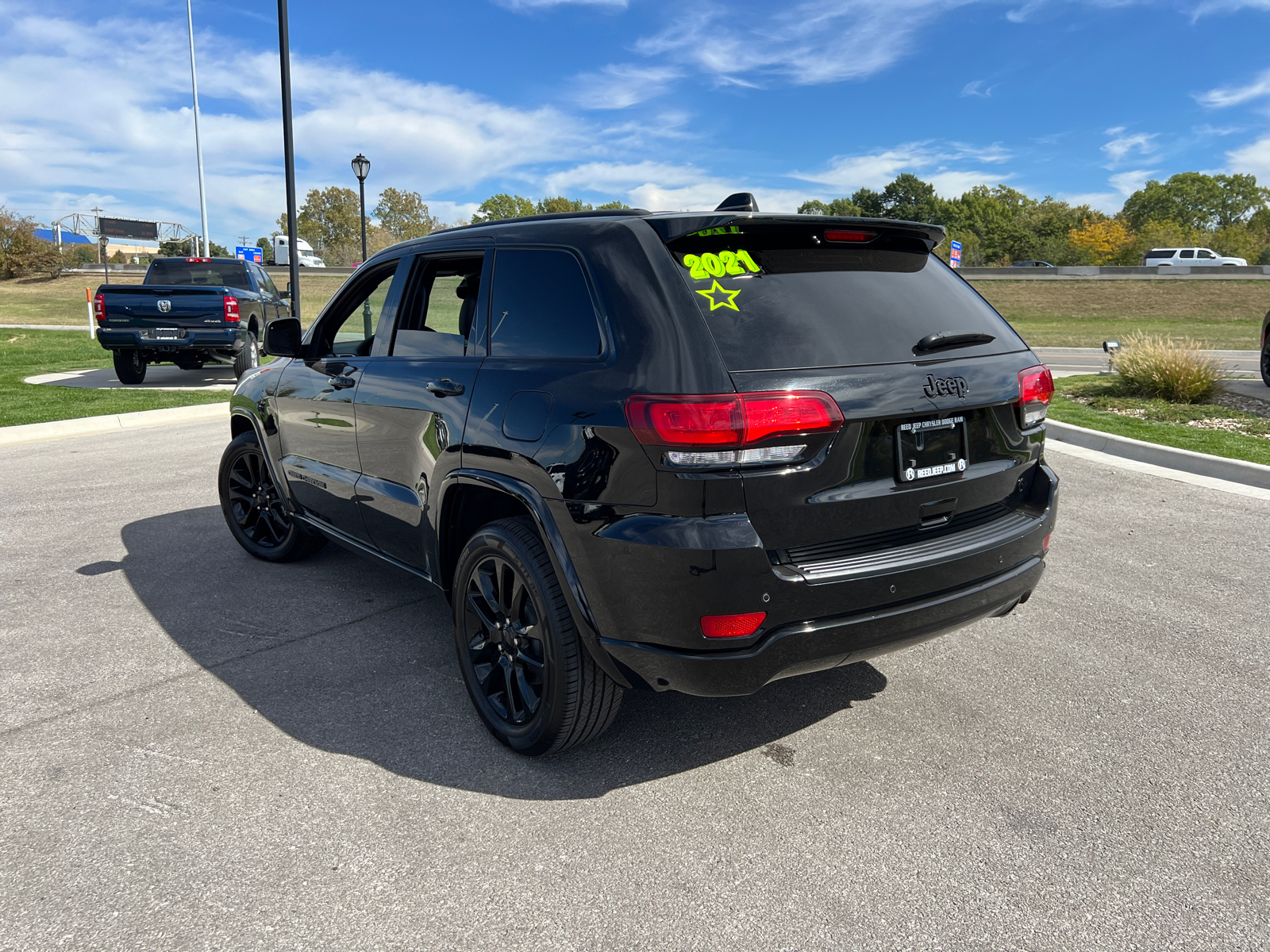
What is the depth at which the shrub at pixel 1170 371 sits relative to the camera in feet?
39.6

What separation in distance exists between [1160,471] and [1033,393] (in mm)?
5805

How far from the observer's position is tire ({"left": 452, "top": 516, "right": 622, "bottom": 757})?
2936mm

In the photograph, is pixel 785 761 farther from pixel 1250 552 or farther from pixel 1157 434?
pixel 1157 434

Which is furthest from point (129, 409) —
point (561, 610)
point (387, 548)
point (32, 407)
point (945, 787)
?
point (945, 787)

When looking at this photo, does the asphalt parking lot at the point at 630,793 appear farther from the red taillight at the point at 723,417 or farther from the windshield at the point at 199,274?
the windshield at the point at 199,274

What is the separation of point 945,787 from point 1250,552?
389 cm

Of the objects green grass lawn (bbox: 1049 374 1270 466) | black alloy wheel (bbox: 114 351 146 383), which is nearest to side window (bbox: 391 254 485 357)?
green grass lawn (bbox: 1049 374 1270 466)

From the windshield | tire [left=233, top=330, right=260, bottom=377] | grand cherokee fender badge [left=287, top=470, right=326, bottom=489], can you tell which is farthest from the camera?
Answer: the windshield

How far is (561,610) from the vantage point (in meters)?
2.91

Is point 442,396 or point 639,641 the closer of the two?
point 639,641

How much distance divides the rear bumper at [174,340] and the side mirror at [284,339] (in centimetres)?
1043

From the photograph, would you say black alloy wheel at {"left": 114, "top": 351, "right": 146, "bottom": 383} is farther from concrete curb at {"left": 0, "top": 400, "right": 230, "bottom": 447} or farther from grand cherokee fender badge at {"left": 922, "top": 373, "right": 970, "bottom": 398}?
grand cherokee fender badge at {"left": 922, "top": 373, "right": 970, "bottom": 398}

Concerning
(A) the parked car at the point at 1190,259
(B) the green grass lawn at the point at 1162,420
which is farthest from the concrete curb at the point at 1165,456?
(A) the parked car at the point at 1190,259

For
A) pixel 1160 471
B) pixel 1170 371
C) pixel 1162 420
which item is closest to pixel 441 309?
pixel 1160 471
